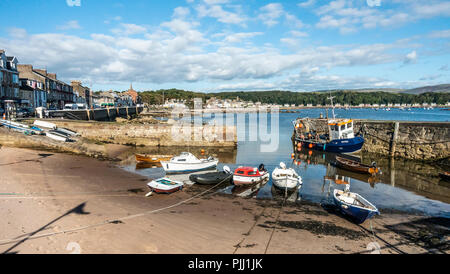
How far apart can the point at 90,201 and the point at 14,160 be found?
12.9 meters

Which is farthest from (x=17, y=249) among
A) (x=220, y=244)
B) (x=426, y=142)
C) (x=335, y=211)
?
(x=426, y=142)

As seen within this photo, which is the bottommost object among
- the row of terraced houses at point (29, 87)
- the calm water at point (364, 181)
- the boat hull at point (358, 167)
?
the calm water at point (364, 181)

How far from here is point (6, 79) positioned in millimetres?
43875

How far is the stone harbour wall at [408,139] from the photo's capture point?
104 ft

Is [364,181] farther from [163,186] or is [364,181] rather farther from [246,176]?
[163,186]

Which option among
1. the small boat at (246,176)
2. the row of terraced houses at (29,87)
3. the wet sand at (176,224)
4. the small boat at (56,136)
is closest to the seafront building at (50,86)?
the row of terraced houses at (29,87)

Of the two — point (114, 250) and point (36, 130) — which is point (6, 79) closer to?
point (36, 130)

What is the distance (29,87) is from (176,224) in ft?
188

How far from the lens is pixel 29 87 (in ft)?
174

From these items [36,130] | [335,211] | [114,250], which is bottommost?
[335,211]

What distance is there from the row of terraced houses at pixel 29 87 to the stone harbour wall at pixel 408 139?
56566mm

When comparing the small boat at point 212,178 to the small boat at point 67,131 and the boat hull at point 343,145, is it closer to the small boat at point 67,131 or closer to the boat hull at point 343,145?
the boat hull at point 343,145

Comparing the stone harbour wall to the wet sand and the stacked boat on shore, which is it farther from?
the stacked boat on shore

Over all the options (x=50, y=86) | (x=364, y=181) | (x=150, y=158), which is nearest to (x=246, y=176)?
(x=364, y=181)
